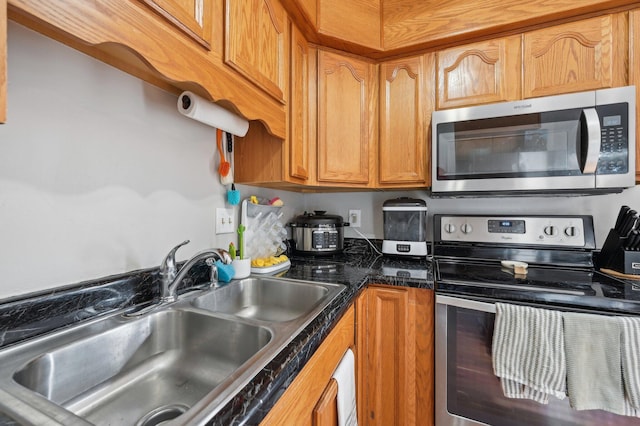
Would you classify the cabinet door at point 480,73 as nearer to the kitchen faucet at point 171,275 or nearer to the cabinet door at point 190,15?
the cabinet door at point 190,15

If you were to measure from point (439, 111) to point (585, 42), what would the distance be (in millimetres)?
646

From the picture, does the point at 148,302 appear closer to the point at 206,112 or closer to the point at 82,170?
the point at 82,170

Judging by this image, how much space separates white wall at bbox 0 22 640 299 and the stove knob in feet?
5.79

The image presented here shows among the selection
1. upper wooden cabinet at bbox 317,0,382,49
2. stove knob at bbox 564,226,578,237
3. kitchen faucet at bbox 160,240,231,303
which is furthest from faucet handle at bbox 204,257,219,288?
stove knob at bbox 564,226,578,237

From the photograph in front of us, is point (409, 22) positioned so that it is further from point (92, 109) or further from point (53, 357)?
point (53, 357)

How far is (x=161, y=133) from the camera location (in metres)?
0.93

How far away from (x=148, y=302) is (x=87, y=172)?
425 millimetres

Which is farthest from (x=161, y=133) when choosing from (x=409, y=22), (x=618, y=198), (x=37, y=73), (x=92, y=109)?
(x=618, y=198)

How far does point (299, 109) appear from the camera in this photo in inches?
50.9

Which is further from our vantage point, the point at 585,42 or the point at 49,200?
the point at 585,42

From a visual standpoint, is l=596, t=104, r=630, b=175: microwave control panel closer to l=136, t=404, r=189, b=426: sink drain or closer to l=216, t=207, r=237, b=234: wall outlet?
l=216, t=207, r=237, b=234: wall outlet

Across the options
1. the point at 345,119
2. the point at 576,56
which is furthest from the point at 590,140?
the point at 345,119

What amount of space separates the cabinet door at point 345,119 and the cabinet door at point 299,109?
0.09m

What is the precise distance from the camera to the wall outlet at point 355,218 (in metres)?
1.88
